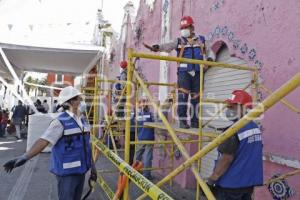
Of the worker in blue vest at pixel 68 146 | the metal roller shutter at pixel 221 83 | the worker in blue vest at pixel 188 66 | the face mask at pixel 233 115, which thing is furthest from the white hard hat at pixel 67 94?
the metal roller shutter at pixel 221 83

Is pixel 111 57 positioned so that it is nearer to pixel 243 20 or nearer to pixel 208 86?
pixel 208 86

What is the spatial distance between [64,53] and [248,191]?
47.0ft

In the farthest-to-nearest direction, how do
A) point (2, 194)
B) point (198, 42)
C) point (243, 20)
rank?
1. point (2, 194)
2. point (243, 20)
3. point (198, 42)

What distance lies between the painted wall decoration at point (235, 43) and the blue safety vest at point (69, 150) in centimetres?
274

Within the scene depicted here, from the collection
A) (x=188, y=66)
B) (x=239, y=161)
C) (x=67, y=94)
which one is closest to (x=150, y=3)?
(x=188, y=66)

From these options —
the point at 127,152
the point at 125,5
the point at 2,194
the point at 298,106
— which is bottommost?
the point at 2,194

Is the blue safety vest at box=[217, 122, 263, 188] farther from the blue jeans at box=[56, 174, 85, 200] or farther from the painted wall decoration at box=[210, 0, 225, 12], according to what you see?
the painted wall decoration at box=[210, 0, 225, 12]

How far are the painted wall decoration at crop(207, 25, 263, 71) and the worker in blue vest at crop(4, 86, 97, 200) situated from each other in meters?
2.67

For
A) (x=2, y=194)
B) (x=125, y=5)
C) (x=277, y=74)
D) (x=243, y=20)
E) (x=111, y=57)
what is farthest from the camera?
(x=111, y=57)

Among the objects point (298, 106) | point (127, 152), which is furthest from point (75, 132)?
point (298, 106)

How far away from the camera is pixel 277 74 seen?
4.52 metres

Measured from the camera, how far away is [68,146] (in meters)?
3.81

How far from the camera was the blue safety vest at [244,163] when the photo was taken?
319 centimetres

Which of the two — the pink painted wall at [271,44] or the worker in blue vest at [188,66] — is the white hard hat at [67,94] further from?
the pink painted wall at [271,44]
